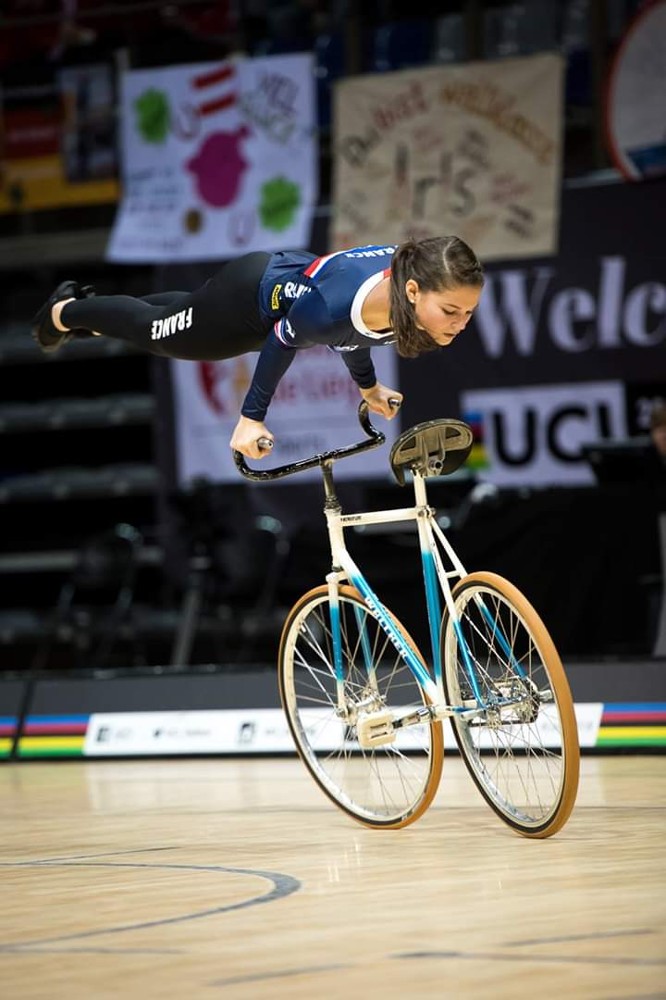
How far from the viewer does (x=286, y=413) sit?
1013cm

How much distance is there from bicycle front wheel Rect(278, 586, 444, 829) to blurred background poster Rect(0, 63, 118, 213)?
5.68 meters

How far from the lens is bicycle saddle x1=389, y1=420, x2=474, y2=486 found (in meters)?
4.38

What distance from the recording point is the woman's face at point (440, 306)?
419 centimetres

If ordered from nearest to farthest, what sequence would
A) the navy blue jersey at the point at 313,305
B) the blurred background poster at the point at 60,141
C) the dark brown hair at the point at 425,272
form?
1. the dark brown hair at the point at 425,272
2. the navy blue jersey at the point at 313,305
3. the blurred background poster at the point at 60,141

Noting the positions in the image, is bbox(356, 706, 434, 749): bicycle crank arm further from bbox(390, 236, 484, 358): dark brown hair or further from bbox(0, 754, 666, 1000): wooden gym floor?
bbox(390, 236, 484, 358): dark brown hair

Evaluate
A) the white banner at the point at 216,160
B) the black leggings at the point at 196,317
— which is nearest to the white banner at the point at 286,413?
the white banner at the point at 216,160

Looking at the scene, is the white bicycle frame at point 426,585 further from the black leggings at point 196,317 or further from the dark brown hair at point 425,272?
the black leggings at point 196,317

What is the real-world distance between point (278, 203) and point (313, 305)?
5.65 metres

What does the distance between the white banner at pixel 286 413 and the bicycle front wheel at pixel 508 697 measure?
5433mm

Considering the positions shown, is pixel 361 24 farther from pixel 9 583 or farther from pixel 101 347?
pixel 9 583

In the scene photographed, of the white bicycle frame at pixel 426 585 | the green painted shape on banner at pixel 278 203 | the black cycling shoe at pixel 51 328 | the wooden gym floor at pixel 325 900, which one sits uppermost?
the green painted shape on banner at pixel 278 203

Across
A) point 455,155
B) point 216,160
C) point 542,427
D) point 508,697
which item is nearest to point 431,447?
point 508,697

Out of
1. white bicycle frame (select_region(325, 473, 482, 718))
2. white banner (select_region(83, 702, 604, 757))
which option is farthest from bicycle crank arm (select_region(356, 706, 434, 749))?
white banner (select_region(83, 702, 604, 757))

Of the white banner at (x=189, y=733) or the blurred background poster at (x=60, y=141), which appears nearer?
the white banner at (x=189, y=733)
